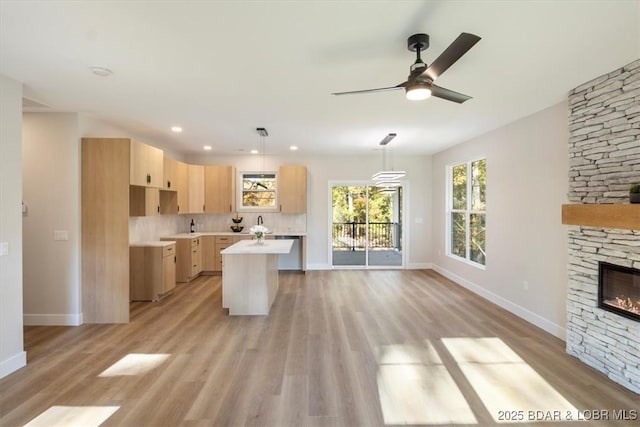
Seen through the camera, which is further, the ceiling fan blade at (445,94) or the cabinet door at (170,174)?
the cabinet door at (170,174)

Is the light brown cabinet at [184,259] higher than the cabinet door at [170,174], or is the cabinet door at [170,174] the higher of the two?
the cabinet door at [170,174]

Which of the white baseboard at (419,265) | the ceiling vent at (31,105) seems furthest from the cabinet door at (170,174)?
the white baseboard at (419,265)

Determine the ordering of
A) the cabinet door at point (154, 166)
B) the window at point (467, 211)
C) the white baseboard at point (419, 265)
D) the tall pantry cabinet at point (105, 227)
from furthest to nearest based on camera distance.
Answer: the white baseboard at point (419, 265), the window at point (467, 211), the cabinet door at point (154, 166), the tall pantry cabinet at point (105, 227)

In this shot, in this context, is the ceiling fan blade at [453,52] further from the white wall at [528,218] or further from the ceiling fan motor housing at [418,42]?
the white wall at [528,218]

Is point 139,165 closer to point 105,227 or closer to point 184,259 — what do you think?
point 105,227

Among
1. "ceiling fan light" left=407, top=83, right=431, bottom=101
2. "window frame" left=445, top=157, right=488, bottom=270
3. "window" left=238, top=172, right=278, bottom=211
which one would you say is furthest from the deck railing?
"ceiling fan light" left=407, top=83, right=431, bottom=101

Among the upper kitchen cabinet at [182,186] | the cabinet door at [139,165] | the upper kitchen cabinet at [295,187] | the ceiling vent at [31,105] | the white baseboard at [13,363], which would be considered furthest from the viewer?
the upper kitchen cabinet at [295,187]

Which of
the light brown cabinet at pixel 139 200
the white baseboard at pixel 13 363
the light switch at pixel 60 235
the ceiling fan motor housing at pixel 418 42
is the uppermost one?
the ceiling fan motor housing at pixel 418 42

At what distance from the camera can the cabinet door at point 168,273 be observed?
496cm

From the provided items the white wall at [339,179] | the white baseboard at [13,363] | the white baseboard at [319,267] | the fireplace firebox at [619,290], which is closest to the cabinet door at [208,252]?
the white wall at [339,179]

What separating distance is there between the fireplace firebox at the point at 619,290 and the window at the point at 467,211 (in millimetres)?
2360

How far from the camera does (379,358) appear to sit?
3.05 meters

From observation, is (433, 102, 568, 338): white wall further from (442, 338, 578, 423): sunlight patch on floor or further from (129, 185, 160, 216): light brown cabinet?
(129, 185, 160, 216): light brown cabinet

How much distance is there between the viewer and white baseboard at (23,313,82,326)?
389cm
